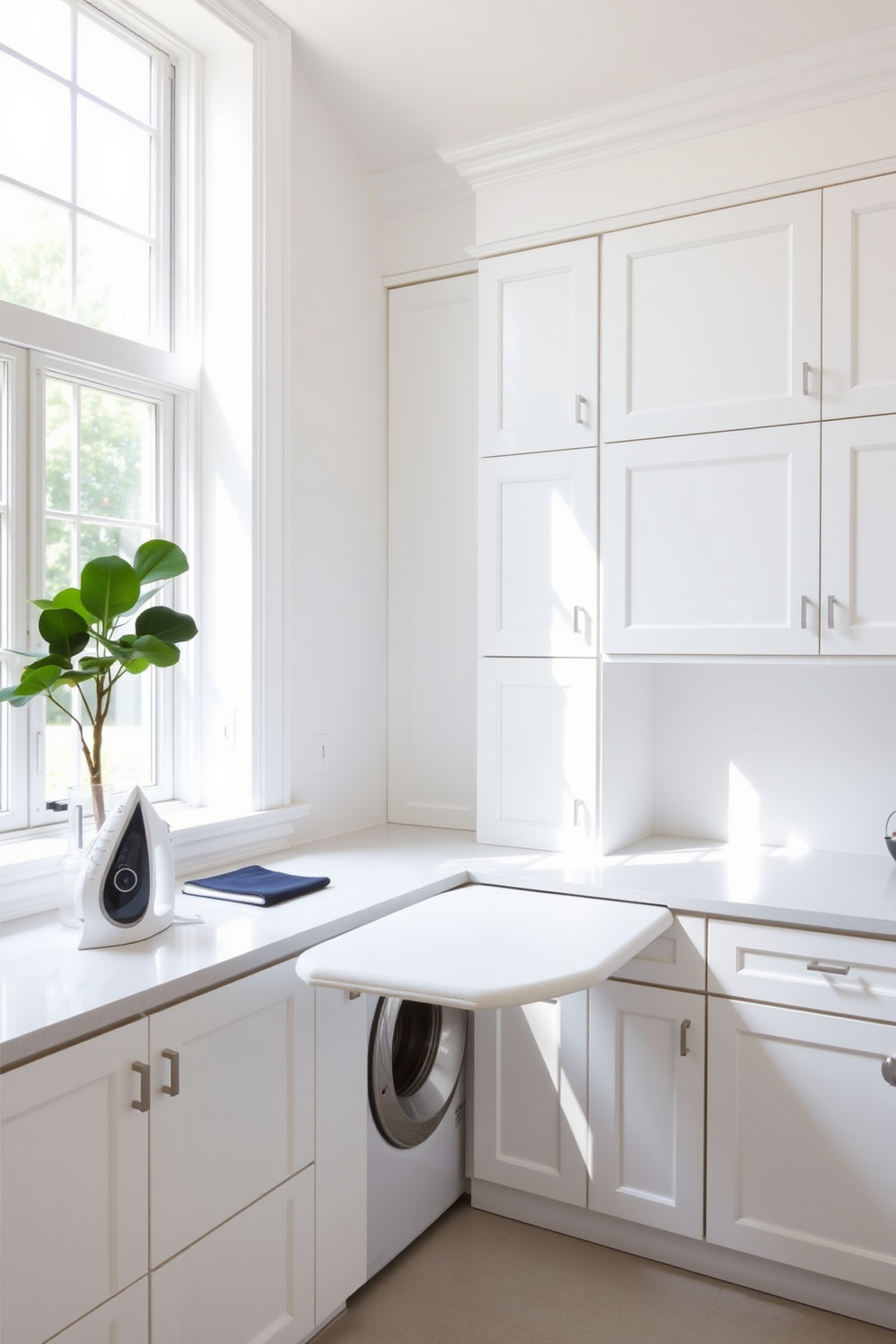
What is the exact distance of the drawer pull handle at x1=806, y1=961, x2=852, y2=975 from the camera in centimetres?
196

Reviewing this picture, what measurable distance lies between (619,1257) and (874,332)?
7.01 feet

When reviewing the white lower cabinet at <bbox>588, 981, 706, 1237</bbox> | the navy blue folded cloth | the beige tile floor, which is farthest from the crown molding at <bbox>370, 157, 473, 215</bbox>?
the beige tile floor

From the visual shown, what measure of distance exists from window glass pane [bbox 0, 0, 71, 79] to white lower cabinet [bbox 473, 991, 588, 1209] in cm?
238

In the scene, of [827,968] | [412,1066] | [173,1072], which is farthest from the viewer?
[412,1066]

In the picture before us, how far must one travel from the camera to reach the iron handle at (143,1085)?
1.48 meters

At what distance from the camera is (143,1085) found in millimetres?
1480

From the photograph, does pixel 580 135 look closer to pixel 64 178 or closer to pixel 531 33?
pixel 531 33

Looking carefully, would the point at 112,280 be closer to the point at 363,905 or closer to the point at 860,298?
the point at 363,905

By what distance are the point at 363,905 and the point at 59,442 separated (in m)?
1.23

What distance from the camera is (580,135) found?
8.11ft

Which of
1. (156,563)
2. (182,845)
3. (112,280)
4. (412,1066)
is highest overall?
(112,280)

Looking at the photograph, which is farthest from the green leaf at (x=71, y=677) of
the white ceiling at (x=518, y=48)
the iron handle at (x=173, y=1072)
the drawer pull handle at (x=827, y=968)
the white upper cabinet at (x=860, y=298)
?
the white ceiling at (x=518, y=48)

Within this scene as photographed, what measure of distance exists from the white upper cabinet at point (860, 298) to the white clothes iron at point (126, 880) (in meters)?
1.69

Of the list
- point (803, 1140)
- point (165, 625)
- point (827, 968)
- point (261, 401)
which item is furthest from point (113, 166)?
point (803, 1140)
